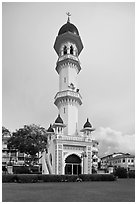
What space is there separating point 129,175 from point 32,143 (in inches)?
652

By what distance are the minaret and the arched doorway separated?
12.0 feet

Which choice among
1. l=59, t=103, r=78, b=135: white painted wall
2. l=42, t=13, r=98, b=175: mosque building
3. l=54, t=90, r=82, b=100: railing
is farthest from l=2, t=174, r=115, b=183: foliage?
l=54, t=90, r=82, b=100: railing

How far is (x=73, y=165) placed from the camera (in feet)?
97.4

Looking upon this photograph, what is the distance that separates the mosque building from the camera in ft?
94.9

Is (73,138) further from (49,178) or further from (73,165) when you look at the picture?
(49,178)

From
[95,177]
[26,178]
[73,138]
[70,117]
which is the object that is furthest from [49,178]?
[70,117]

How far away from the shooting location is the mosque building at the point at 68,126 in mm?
28922

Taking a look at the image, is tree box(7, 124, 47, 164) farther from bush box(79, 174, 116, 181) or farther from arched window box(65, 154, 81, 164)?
bush box(79, 174, 116, 181)

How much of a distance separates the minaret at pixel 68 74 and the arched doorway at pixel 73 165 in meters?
Result: 3.67

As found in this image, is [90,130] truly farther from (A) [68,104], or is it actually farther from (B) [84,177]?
(B) [84,177]

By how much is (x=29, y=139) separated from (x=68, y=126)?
563 cm

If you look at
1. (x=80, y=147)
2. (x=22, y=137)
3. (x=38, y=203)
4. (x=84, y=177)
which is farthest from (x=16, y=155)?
(x=38, y=203)

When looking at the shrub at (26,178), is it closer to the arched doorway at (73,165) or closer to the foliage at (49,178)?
the foliage at (49,178)

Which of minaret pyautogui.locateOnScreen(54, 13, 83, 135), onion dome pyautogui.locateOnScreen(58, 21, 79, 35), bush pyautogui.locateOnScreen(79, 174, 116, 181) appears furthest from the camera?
onion dome pyautogui.locateOnScreen(58, 21, 79, 35)
